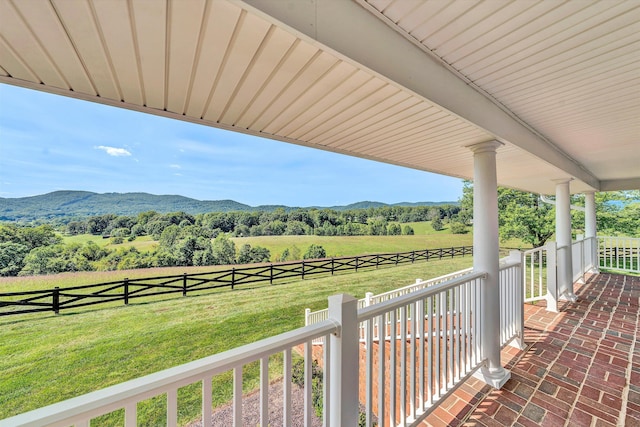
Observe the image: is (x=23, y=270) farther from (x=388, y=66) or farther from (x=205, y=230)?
(x=388, y=66)

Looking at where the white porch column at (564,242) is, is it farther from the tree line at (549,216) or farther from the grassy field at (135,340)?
the tree line at (549,216)

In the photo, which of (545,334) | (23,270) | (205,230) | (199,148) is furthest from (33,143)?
(545,334)

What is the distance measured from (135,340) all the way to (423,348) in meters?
8.92

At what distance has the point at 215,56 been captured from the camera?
1.09 m

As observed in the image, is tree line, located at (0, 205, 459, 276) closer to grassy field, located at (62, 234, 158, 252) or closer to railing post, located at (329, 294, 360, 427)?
grassy field, located at (62, 234, 158, 252)

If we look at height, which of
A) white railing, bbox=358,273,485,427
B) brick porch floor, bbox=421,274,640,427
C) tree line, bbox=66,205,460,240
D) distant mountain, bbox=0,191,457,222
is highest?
distant mountain, bbox=0,191,457,222

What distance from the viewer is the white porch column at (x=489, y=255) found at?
217 centimetres

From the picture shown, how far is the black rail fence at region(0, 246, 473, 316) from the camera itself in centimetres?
610

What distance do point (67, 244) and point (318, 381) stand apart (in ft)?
24.3

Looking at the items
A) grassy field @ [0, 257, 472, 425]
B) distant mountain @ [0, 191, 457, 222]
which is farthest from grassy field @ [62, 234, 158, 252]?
grassy field @ [0, 257, 472, 425]

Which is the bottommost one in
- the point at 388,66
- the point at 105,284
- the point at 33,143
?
the point at 105,284

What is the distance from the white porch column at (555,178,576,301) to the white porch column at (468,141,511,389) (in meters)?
2.81

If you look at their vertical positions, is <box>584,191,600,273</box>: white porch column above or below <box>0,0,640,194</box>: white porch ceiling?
below

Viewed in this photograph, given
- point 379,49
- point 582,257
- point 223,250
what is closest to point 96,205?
point 223,250
